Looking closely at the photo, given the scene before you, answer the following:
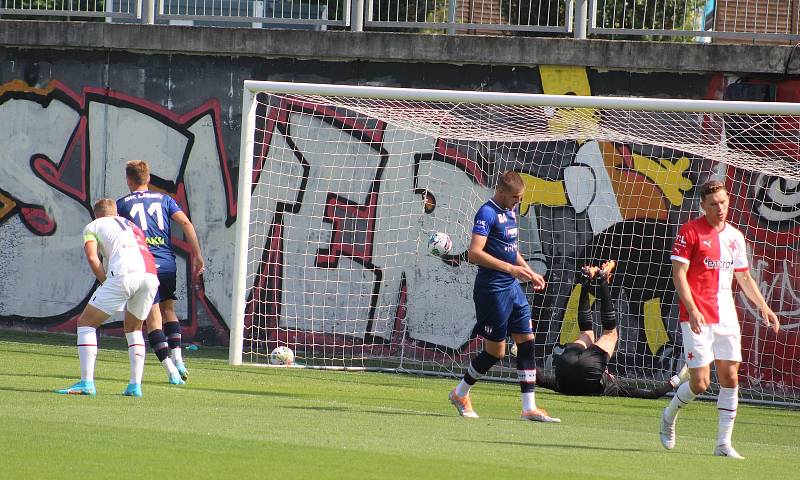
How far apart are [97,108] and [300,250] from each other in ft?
11.5

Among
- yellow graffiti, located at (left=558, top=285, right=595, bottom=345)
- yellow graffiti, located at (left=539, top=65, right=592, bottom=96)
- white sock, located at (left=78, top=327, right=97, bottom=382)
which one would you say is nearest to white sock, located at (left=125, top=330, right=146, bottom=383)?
white sock, located at (left=78, top=327, right=97, bottom=382)

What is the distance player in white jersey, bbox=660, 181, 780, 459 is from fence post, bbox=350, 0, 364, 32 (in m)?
8.10

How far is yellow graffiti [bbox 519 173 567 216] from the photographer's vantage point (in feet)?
49.1

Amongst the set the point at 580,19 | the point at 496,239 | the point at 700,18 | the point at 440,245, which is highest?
the point at 700,18

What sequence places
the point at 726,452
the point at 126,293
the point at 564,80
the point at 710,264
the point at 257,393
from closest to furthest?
the point at 726,452 < the point at 710,264 < the point at 126,293 < the point at 257,393 < the point at 564,80

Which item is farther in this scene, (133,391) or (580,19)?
(580,19)

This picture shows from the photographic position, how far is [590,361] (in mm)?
12070

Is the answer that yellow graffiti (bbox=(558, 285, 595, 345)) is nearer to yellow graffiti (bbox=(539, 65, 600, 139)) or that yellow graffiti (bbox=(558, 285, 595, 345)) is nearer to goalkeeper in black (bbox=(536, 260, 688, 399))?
yellow graffiti (bbox=(539, 65, 600, 139))

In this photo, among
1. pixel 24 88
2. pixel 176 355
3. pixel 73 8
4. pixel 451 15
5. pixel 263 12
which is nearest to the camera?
pixel 176 355

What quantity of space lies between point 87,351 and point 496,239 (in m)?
3.47

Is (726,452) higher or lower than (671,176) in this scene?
lower

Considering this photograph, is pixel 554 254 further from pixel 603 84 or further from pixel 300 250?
pixel 300 250

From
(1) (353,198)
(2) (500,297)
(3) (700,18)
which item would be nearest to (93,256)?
(2) (500,297)

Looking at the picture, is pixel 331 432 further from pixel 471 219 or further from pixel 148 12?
pixel 148 12
